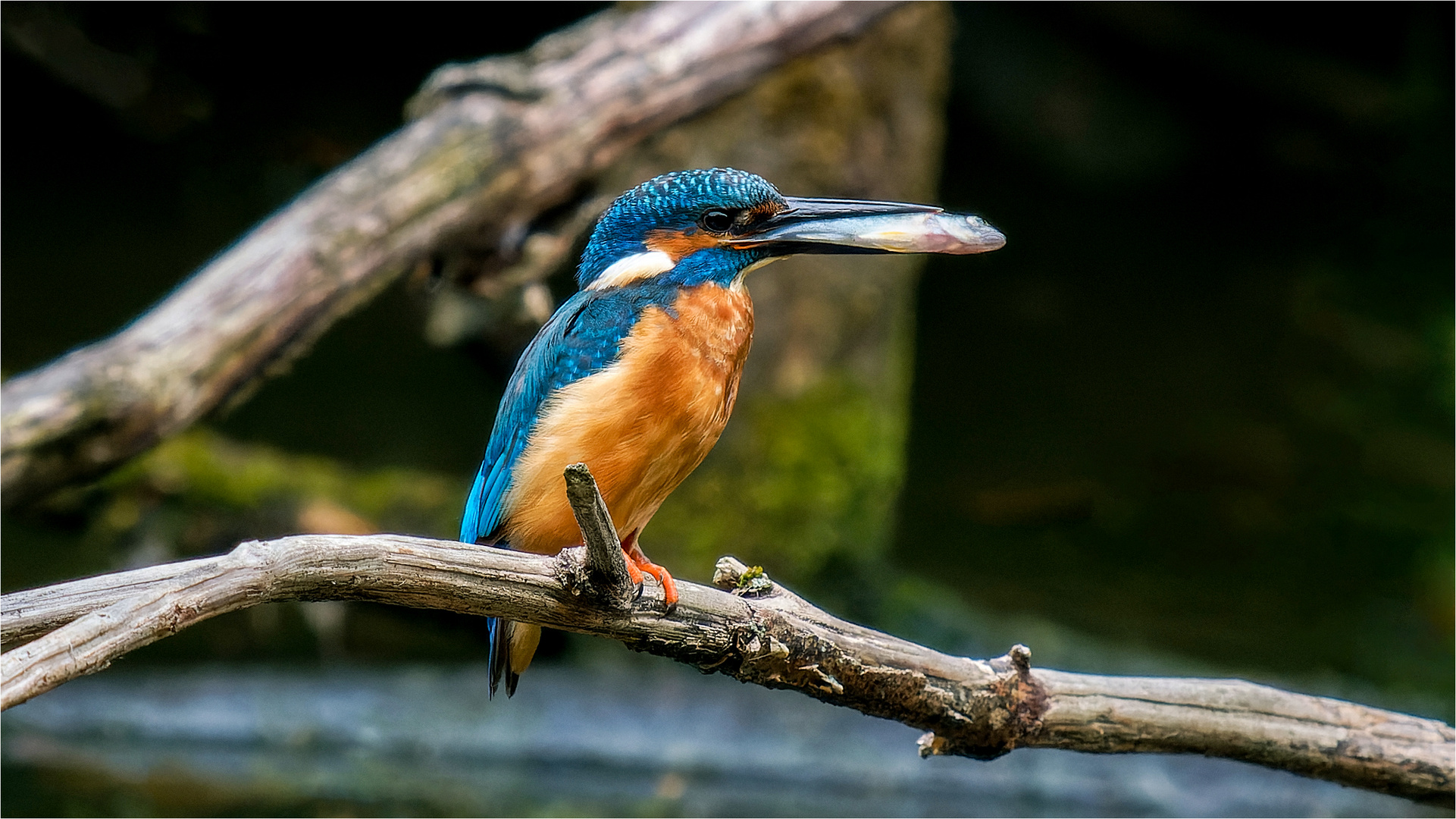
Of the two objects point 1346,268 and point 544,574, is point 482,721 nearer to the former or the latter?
point 544,574

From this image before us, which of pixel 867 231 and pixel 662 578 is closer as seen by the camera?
pixel 662 578

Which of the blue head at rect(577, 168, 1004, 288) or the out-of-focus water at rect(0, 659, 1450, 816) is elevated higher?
the blue head at rect(577, 168, 1004, 288)

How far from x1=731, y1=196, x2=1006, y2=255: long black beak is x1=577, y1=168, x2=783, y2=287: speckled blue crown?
0.06 m

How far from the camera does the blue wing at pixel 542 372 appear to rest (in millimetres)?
2057

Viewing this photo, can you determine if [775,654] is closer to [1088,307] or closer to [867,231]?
[867,231]

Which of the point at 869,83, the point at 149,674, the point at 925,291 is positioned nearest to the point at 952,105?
the point at 925,291

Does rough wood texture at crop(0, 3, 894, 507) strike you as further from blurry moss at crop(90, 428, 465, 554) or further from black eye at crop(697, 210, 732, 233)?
blurry moss at crop(90, 428, 465, 554)

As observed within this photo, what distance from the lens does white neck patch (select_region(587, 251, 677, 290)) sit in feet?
7.04

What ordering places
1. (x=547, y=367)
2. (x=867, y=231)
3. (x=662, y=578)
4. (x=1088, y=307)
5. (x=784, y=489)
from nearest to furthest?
(x=662, y=578) → (x=867, y=231) → (x=547, y=367) → (x=784, y=489) → (x=1088, y=307)

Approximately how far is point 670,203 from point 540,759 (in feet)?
10.1

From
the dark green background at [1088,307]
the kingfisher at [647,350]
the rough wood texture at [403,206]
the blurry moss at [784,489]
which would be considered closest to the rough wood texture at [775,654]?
the kingfisher at [647,350]

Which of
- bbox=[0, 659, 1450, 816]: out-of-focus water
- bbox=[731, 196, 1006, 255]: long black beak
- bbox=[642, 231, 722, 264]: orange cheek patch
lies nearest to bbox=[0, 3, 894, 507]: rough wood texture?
bbox=[642, 231, 722, 264]: orange cheek patch

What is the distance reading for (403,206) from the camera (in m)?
3.25

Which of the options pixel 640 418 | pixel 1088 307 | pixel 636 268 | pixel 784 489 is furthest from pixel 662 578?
pixel 1088 307
